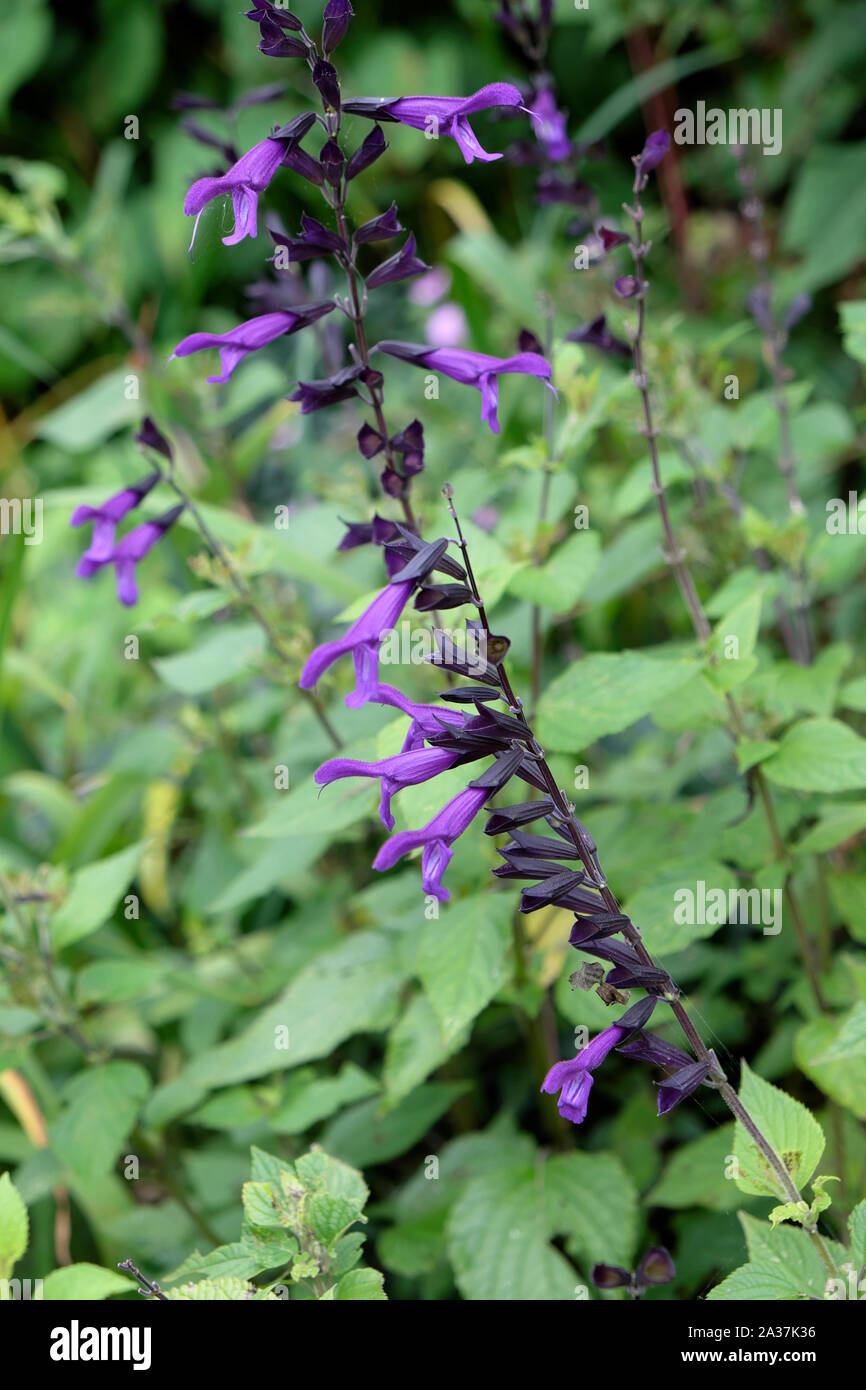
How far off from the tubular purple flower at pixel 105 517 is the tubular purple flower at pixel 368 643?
1.80 ft

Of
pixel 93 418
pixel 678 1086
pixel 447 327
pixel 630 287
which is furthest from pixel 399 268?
pixel 447 327

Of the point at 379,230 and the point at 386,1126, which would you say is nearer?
the point at 379,230

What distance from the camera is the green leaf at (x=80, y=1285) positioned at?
3.11 ft

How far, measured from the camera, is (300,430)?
278 centimetres

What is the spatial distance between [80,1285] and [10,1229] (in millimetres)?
78

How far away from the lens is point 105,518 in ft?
4.46

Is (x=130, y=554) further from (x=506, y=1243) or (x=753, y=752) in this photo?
(x=506, y=1243)

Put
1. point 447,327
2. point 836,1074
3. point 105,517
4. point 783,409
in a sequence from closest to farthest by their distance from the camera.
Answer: point 836,1074, point 105,517, point 783,409, point 447,327

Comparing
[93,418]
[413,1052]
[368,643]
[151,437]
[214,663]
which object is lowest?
[413,1052]

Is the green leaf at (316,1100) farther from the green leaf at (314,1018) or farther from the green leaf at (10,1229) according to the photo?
the green leaf at (10,1229)

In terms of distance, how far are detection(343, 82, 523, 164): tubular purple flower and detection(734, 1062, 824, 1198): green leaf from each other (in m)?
0.83

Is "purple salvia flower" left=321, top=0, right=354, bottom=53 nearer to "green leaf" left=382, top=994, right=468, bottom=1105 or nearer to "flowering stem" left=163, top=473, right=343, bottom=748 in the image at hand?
"flowering stem" left=163, top=473, right=343, bottom=748

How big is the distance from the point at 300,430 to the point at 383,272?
1.81 metres

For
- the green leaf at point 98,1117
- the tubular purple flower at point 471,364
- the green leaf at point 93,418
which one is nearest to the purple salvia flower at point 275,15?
the tubular purple flower at point 471,364
